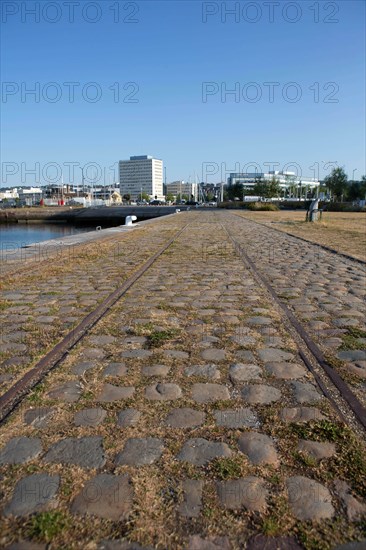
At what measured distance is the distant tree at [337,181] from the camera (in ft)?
285

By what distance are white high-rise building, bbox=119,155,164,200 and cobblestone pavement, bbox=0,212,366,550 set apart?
170328mm

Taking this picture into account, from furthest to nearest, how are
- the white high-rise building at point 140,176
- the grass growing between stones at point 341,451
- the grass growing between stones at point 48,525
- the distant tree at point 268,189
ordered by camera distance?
the white high-rise building at point 140,176 → the distant tree at point 268,189 → the grass growing between stones at point 341,451 → the grass growing between stones at point 48,525

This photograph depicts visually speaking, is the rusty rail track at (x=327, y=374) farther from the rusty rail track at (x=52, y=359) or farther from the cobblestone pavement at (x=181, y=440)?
the rusty rail track at (x=52, y=359)

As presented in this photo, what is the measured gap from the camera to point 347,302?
19.2 feet

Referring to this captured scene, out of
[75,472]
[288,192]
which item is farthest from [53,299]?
[288,192]

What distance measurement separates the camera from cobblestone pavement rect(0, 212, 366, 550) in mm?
1831

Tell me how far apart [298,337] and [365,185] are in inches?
3864

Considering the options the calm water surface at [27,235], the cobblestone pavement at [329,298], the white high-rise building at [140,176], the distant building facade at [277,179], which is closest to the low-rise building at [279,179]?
the distant building facade at [277,179]

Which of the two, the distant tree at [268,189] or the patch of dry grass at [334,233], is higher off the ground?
the distant tree at [268,189]

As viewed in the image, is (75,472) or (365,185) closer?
(75,472)

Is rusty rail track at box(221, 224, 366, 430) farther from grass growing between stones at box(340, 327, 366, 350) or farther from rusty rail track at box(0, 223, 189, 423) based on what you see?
rusty rail track at box(0, 223, 189, 423)

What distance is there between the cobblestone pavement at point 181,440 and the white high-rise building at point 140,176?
170m

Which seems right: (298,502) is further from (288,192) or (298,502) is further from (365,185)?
(288,192)

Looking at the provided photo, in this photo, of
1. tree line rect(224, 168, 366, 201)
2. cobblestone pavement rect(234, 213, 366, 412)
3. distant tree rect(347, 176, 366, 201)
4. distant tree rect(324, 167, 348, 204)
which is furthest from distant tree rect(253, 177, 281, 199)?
cobblestone pavement rect(234, 213, 366, 412)
